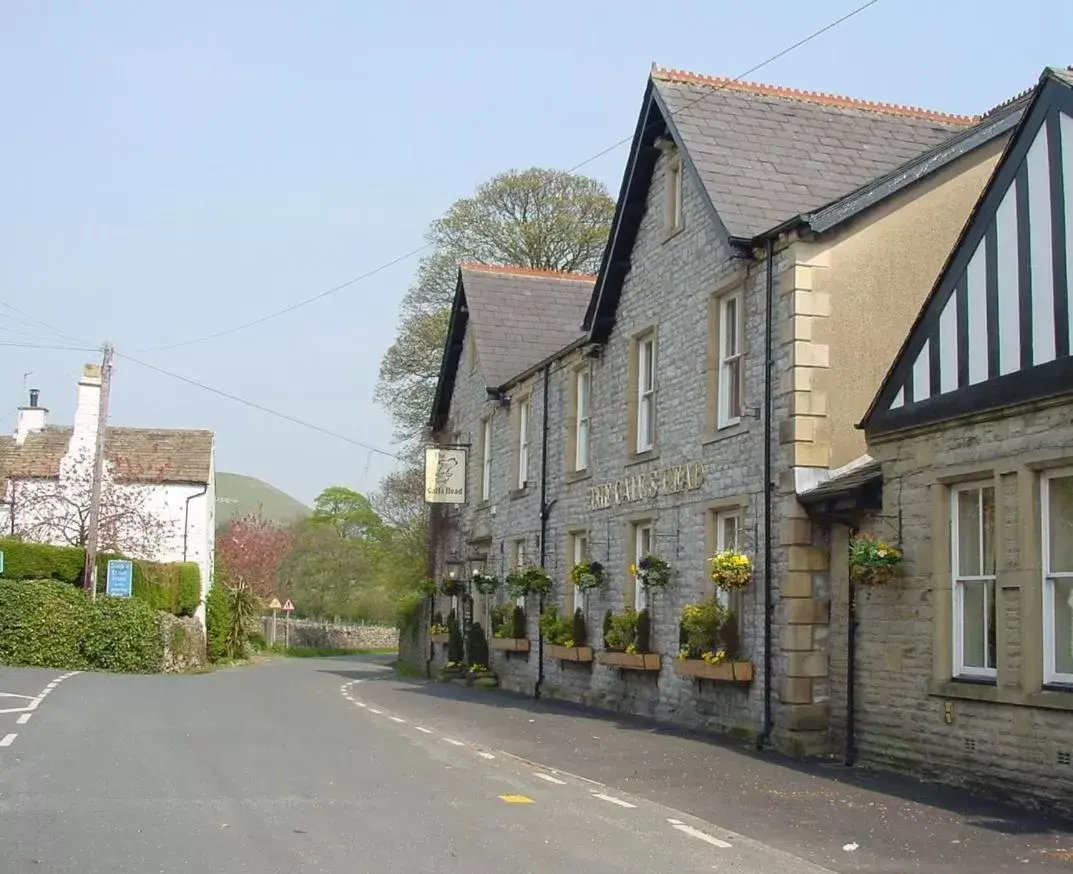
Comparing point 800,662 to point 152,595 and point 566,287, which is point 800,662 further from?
point 152,595

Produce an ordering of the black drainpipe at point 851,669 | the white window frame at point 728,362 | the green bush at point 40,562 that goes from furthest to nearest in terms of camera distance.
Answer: the green bush at point 40,562, the white window frame at point 728,362, the black drainpipe at point 851,669

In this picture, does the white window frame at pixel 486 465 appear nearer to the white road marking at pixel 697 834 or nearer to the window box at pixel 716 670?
the window box at pixel 716 670

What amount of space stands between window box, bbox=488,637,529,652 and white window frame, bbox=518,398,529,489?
317 cm

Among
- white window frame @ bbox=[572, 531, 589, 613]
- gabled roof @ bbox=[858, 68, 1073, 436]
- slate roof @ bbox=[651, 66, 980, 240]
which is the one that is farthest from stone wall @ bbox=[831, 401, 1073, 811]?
white window frame @ bbox=[572, 531, 589, 613]

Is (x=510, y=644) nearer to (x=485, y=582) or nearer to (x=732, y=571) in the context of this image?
(x=485, y=582)

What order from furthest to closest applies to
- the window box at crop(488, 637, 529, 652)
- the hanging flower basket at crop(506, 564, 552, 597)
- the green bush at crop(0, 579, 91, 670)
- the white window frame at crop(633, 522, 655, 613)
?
1. the green bush at crop(0, 579, 91, 670)
2. the window box at crop(488, 637, 529, 652)
3. the hanging flower basket at crop(506, 564, 552, 597)
4. the white window frame at crop(633, 522, 655, 613)

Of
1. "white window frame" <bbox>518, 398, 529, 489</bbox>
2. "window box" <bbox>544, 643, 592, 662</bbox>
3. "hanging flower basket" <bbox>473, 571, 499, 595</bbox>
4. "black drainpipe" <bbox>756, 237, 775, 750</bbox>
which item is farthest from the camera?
"hanging flower basket" <bbox>473, 571, 499, 595</bbox>

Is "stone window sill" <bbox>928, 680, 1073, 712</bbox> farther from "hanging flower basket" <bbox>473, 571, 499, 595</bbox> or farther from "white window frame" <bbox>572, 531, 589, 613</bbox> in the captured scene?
"hanging flower basket" <bbox>473, 571, 499, 595</bbox>

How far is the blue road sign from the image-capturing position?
120 feet

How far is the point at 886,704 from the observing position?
14.5 m

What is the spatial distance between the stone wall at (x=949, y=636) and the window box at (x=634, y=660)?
4.66 m

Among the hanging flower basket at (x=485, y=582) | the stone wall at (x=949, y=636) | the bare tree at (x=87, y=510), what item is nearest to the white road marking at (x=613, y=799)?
the stone wall at (x=949, y=636)

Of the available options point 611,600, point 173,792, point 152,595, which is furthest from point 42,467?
point 173,792

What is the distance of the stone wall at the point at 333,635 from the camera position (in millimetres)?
70875
